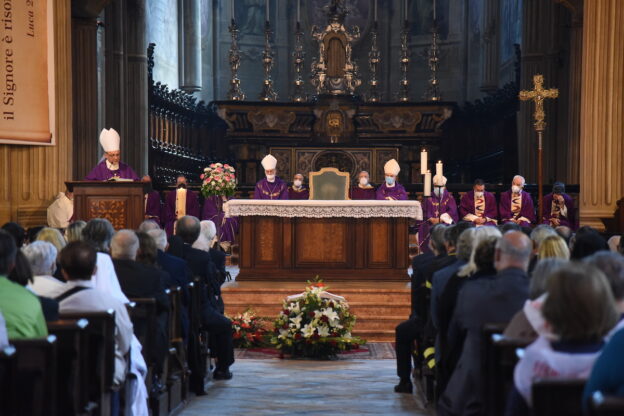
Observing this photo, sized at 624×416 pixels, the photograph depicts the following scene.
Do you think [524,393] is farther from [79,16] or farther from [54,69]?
[79,16]

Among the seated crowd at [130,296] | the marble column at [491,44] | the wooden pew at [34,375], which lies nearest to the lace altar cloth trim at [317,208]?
the seated crowd at [130,296]

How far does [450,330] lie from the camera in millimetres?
5773

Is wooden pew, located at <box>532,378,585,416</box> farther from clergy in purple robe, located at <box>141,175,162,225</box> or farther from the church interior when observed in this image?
clergy in purple robe, located at <box>141,175,162,225</box>

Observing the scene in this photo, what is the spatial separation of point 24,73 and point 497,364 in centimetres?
975

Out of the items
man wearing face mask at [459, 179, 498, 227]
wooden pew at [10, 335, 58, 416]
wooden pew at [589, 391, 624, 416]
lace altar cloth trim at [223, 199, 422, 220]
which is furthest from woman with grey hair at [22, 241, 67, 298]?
man wearing face mask at [459, 179, 498, 227]

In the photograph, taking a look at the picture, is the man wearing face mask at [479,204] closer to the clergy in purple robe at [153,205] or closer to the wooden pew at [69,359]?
the clergy in purple robe at [153,205]

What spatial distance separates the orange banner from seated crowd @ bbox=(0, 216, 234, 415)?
4307mm

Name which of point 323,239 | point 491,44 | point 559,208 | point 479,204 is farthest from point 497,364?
point 491,44

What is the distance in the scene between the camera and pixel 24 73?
13.0 m

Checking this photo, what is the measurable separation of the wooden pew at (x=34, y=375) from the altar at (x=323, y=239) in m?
8.84

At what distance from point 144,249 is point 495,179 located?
59.6 ft

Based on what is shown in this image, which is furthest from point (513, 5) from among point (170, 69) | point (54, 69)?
point (54, 69)

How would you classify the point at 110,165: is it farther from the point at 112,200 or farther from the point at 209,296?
the point at 209,296

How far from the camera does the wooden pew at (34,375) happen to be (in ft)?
14.1
